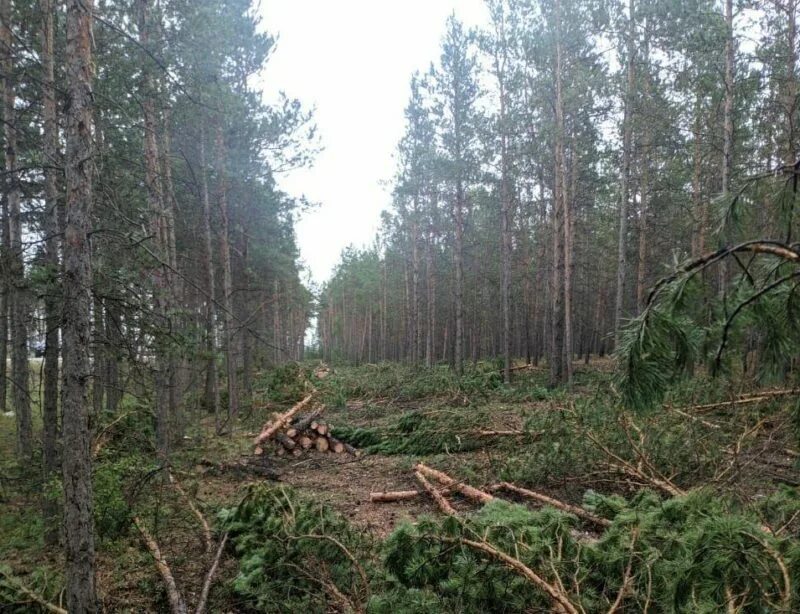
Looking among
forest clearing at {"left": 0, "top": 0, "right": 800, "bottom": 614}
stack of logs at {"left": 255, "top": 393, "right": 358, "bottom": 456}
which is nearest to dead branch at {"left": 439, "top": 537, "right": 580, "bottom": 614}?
forest clearing at {"left": 0, "top": 0, "right": 800, "bottom": 614}

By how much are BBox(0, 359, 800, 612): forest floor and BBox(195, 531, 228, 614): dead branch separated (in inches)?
4.0

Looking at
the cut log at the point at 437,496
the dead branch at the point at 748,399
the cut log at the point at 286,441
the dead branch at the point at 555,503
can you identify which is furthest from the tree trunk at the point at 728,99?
Answer: the cut log at the point at 286,441

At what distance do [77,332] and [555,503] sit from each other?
16.9ft

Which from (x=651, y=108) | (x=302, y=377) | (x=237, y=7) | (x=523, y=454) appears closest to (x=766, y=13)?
(x=651, y=108)

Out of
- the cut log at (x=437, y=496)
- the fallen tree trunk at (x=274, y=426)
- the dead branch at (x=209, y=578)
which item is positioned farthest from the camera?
the fallen tree trunk at (x=274, y=426)

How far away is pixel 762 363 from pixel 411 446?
24.7ft

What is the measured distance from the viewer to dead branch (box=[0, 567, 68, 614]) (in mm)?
3823

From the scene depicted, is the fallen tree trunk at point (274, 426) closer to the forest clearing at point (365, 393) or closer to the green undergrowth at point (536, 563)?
the forest clearing at point (365, 393)

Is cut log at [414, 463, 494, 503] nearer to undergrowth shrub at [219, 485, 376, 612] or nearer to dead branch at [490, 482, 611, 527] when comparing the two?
dead branch at [490, 482, 611, 527]

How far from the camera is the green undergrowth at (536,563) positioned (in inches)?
96.3

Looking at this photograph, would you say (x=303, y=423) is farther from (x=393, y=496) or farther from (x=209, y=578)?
(x=209, y=578)

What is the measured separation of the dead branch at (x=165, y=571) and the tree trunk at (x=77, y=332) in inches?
26.3

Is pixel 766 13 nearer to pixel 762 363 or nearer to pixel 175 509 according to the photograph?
pixel 762 363

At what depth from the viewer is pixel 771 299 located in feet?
7.36
